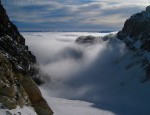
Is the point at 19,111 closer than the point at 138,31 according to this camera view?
Yes

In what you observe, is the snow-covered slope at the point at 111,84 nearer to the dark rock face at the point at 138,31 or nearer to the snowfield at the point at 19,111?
the dark rock face at the point at 138,31

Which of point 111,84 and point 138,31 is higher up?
point 138,31

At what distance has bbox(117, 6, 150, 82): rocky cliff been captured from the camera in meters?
157

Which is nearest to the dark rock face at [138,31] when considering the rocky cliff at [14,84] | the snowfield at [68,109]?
the snowfield at [68,109]

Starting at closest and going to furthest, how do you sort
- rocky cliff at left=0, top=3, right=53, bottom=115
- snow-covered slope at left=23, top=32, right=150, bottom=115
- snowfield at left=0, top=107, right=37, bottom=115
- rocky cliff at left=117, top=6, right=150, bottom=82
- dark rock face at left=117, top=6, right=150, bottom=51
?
1. snowfield at left=0, top=107, right=37, bottom=115
2. rocky cliff at left=0, top=3, right=53, bottom=115
3. snow-covered slope at left=23, top=32, right=150, bottom=115
4. rocky cliff at left=117, top=6, right=150, bottom=82
5. dark rock face at left=117, top=6, right=150, bottom=51

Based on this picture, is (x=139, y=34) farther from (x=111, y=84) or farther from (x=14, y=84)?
(x=14, y=84)

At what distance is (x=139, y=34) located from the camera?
564 ft

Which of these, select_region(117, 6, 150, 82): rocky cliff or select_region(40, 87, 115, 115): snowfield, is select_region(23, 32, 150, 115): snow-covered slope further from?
select_region(40, 87, 115, 115): snowfield

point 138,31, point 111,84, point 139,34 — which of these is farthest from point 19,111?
point 138,31

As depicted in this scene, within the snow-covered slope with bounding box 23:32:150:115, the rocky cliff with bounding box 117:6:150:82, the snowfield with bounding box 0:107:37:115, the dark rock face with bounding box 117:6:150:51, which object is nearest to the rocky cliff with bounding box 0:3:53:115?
the snowfield with bounding box 0:107:37:115

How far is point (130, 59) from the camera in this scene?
168 meters

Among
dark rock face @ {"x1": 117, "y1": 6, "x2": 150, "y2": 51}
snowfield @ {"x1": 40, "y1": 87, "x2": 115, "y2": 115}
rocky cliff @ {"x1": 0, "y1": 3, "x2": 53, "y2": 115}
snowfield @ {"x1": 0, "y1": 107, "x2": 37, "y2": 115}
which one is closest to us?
snowfield @ {"x1": 0, "y1": 107, "x2": 37, "y2": 115}

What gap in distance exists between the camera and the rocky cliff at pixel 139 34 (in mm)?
157438

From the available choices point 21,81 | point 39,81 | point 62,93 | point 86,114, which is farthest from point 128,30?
point 21,81
